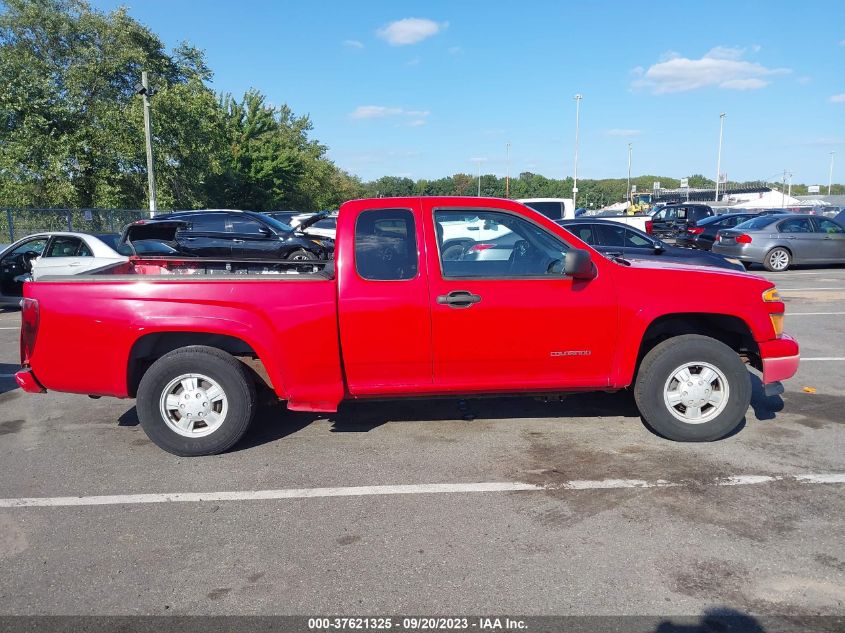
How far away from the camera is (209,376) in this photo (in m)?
4.74

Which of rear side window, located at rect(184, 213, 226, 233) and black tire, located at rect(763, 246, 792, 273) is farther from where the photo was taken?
black tire, located at rect(763, 246, 792, 273)

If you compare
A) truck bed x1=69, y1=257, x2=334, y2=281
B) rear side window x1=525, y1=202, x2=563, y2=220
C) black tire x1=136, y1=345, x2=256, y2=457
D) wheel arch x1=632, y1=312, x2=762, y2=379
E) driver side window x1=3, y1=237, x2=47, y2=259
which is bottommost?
black tire x1=136, y1=345, x2=256, y2=457

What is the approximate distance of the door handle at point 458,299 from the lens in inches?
182

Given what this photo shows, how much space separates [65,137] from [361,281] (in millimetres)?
26457

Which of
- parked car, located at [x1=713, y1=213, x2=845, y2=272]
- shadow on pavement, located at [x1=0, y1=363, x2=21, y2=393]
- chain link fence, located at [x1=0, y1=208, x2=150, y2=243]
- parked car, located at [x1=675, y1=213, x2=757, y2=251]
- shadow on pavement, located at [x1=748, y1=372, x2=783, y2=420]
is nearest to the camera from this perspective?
shadow on pavement, located at [x1=748, y1=372, x2=783, y2=420]

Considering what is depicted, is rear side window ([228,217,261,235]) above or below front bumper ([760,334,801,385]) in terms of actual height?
above

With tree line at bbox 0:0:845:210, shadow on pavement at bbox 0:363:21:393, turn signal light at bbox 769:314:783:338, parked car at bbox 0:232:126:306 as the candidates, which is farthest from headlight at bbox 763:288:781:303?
tree line at bbox 0:0:845:210

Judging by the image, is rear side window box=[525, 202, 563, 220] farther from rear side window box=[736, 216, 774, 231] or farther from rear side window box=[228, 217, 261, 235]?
rear side window box=[228, 217, 261, 235]

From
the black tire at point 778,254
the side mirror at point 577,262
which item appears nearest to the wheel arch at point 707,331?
the side mirror at point 577,262

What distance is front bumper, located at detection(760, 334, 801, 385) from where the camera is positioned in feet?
16.3

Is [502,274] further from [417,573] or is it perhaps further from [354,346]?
[417,573]

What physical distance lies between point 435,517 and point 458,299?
1510 mm

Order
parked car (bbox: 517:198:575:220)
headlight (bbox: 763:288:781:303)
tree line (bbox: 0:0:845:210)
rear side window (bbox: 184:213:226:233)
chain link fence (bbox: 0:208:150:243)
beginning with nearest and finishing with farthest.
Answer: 1. headlight (bbox: 763:288:781:303)
2. rear side window (bbox: 184:213:226:233)
3. parked car (bbox: 517:198:575:220)
4. chain link fence (bbox: 0:208:150:243)
5. tree line (bbox: 0:0:845:210)

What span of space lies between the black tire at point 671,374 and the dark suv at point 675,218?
2197 centimetres
